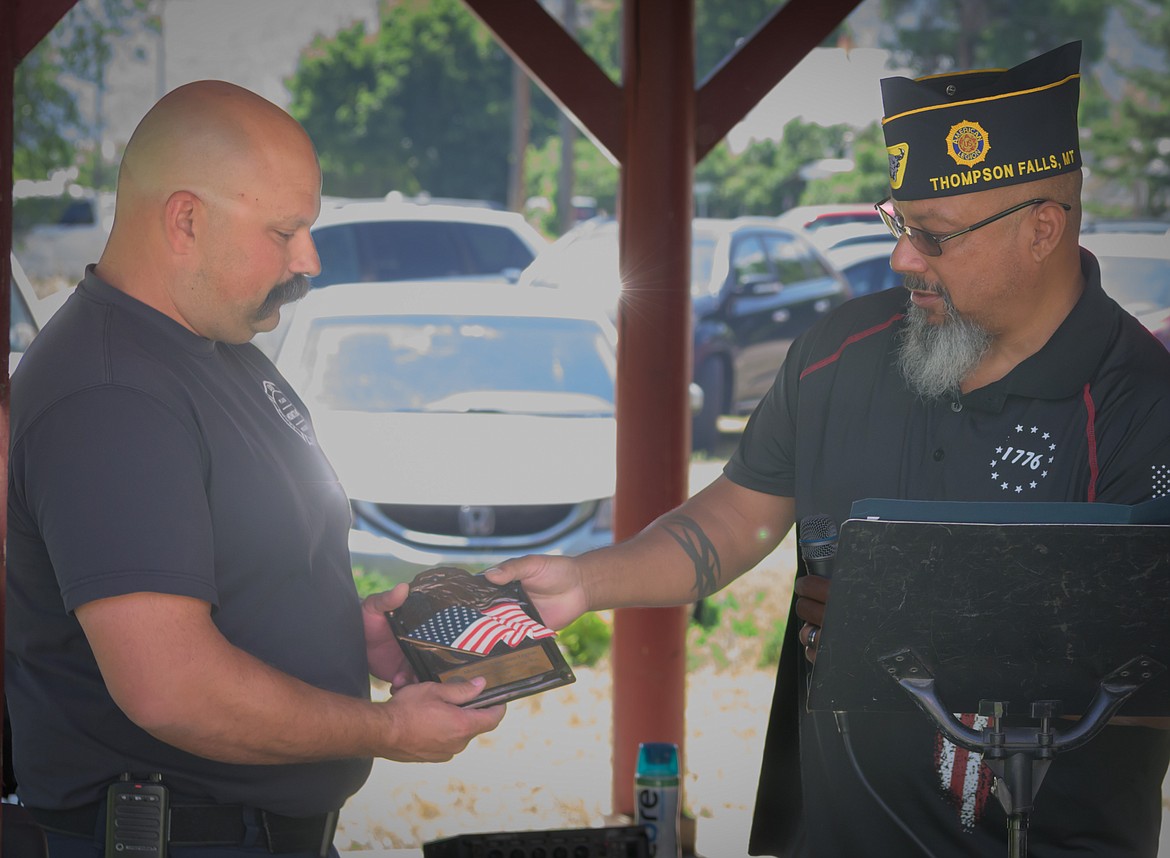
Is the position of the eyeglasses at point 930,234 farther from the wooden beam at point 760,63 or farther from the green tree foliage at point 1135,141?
the green tree foliage at point 1135,141

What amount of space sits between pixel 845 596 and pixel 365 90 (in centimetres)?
2834

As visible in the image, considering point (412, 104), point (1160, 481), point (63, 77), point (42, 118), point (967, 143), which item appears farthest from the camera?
point (412, 104)

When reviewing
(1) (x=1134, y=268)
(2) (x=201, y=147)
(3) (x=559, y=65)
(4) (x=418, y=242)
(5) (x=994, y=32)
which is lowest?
(2) (x=201, y=147)

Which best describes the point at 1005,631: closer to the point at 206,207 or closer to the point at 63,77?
the point at 206,207

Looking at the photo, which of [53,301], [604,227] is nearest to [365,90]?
[604,227]

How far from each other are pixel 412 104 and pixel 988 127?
27.7 meters

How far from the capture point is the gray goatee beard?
2.57m

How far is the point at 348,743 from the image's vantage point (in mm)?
2248

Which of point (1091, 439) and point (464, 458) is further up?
point (464, 458)

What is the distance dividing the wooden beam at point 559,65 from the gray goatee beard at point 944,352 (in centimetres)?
161

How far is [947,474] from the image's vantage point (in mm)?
2514

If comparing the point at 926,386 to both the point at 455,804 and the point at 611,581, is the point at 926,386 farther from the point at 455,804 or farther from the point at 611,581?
the point at 455,804

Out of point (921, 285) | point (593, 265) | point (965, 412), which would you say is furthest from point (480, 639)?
point (593, 265)

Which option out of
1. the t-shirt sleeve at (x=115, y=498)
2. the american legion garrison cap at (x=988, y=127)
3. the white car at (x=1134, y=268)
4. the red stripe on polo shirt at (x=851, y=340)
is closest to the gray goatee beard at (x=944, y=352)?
the red stripe on polo shirt at (x=851, y=340)
